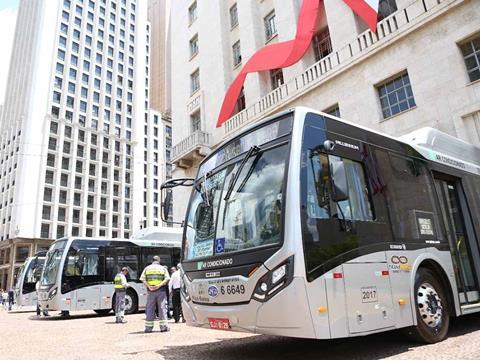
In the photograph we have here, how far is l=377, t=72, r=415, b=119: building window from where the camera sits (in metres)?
12.9

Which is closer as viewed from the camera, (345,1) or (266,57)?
(345,1)

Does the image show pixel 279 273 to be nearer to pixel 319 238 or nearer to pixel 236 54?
pixel 319 238

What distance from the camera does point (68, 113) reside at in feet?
207

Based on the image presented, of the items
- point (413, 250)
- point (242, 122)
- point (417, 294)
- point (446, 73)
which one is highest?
point (242, 122)

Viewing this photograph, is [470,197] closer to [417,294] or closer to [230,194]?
[417,294]

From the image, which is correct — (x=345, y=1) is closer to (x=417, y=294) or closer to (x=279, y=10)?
(x=279, y=10)

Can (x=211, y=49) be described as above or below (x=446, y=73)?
above

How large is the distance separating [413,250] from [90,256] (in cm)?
1269

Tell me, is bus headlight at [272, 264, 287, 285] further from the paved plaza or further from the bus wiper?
the paved plaza

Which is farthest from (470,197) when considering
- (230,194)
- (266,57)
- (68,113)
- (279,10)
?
(68,113)

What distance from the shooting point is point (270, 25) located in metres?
19.9

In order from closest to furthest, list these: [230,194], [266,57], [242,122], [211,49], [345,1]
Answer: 1. [230,194]
2. [345,1]
3. [266,57]
4. [242,122]
5. [211,49]

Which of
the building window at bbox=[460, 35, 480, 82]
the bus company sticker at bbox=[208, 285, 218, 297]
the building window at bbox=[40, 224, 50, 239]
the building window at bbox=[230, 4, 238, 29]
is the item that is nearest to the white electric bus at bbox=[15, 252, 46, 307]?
the building window at bbox=[230, 4, 238, 29]

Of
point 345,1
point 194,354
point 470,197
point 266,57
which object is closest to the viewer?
point 194,354
